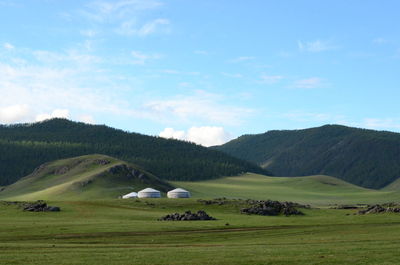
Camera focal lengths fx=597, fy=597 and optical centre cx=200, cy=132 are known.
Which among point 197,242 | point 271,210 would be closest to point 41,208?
point 271,210

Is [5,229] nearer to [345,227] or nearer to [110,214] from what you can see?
[110,214]

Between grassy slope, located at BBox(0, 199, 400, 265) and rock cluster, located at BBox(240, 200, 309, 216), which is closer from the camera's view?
grassy slope, located at BBox(0, 199, 400, 265)

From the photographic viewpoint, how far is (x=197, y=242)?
61031 mm

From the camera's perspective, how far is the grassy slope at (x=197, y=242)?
134 ft

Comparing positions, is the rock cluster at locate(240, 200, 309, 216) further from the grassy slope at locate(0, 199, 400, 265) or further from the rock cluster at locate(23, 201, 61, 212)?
the rock cluster at locate(23, 201, 61, 212)

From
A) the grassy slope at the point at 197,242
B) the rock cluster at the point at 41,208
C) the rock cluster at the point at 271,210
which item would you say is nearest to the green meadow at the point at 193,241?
the grassy slope at the point at 197,242

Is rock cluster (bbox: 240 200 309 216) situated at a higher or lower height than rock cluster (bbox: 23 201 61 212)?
lower

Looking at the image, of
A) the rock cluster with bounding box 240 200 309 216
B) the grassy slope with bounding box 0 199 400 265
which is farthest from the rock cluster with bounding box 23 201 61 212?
the rock cluster with bounding box 240 200 309 216

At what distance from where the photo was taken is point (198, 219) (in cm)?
9888

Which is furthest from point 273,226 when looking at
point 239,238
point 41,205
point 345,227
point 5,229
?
point 41,205

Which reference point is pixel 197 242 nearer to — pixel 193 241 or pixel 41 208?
pixel 193 241

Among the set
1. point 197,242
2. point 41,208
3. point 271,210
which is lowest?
point 197,242

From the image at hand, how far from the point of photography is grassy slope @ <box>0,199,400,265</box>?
40.7 meters

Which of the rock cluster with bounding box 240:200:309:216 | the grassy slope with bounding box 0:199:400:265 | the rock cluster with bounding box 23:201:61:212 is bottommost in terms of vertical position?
the grassy slope with bounding box 0:199:400:265
